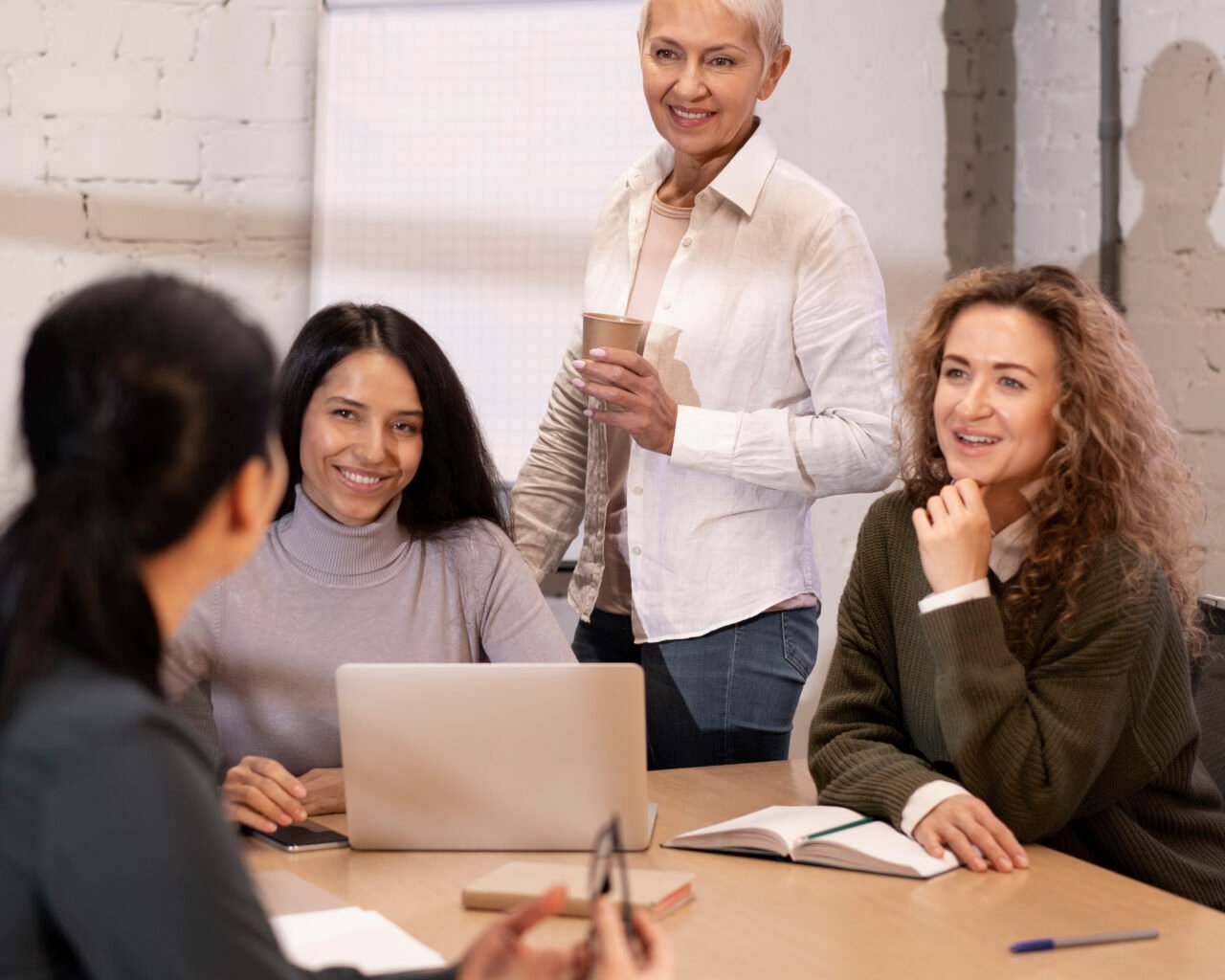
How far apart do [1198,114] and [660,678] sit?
151 cm

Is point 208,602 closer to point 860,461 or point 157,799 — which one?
point 860,461

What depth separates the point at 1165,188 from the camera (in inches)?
105

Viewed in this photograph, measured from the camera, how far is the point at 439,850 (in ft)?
4.73

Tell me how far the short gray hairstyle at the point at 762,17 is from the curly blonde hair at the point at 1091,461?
0.45m

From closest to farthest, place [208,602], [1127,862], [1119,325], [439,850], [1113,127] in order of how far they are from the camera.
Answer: [439,850]
[1127,862]
[1119,325]
[208,602]
[1113,127]

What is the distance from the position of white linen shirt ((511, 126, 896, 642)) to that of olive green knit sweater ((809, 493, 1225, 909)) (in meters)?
0.34

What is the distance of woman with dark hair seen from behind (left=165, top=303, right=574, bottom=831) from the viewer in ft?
5.88

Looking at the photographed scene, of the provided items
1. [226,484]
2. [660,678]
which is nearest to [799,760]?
[660,678]

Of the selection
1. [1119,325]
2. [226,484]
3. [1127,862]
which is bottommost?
[1127,862]

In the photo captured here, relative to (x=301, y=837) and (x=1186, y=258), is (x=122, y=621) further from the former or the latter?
(x=1186, y=258)

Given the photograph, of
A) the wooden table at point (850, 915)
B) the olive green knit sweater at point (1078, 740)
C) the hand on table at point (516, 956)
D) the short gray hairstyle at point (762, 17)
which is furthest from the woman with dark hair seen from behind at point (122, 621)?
the short gray hairstyle at point (762, 17)

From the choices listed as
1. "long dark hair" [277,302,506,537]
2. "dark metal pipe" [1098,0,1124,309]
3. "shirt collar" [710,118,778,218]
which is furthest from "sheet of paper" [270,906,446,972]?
"dark metal pipe" [1098,0,1124,309]

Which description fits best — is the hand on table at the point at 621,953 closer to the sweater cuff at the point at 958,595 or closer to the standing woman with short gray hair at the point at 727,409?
the sweater cuff at the point at 958,595

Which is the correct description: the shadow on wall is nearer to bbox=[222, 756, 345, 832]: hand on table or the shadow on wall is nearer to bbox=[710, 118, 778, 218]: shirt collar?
bbox=[710, 118, 778, 218]: shirt collar
